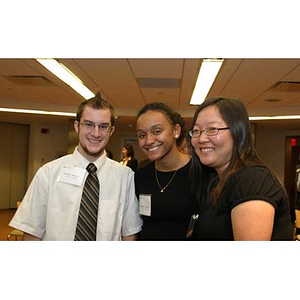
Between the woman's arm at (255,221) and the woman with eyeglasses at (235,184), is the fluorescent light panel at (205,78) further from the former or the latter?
the woman's arm at (255,221)

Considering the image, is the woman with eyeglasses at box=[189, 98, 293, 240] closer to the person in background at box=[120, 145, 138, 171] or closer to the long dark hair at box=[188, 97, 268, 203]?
the long dark hair at box=[188, 97, 268, 203]

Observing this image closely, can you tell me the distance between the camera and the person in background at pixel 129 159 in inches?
39.6

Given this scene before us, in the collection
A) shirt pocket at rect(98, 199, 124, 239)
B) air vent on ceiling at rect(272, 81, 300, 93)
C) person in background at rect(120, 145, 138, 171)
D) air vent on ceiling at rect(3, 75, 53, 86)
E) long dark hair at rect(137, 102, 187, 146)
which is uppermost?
air vent on ceiling at rect(272, 81, 300, 93)

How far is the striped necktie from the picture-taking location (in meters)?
0.98

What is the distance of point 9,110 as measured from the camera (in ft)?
2.78

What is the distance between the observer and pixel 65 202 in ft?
3.31

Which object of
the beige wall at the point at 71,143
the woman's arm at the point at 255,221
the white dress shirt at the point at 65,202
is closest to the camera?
the woman's arm at the point at 255,221

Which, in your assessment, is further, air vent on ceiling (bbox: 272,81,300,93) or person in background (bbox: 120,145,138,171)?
person in background (bbox: 120,145,138,171)

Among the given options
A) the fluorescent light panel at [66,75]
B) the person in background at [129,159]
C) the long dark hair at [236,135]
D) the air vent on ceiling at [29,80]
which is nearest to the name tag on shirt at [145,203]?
the person in background at [129,159]

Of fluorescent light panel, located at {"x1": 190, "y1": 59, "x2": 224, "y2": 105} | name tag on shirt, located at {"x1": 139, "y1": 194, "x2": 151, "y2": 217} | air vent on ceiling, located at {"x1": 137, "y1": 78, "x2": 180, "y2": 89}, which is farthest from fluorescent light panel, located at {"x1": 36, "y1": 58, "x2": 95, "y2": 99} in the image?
name tag on shirt, located at {"x1": 139, "y1": 194, "x2": 151, "y2": 217}
